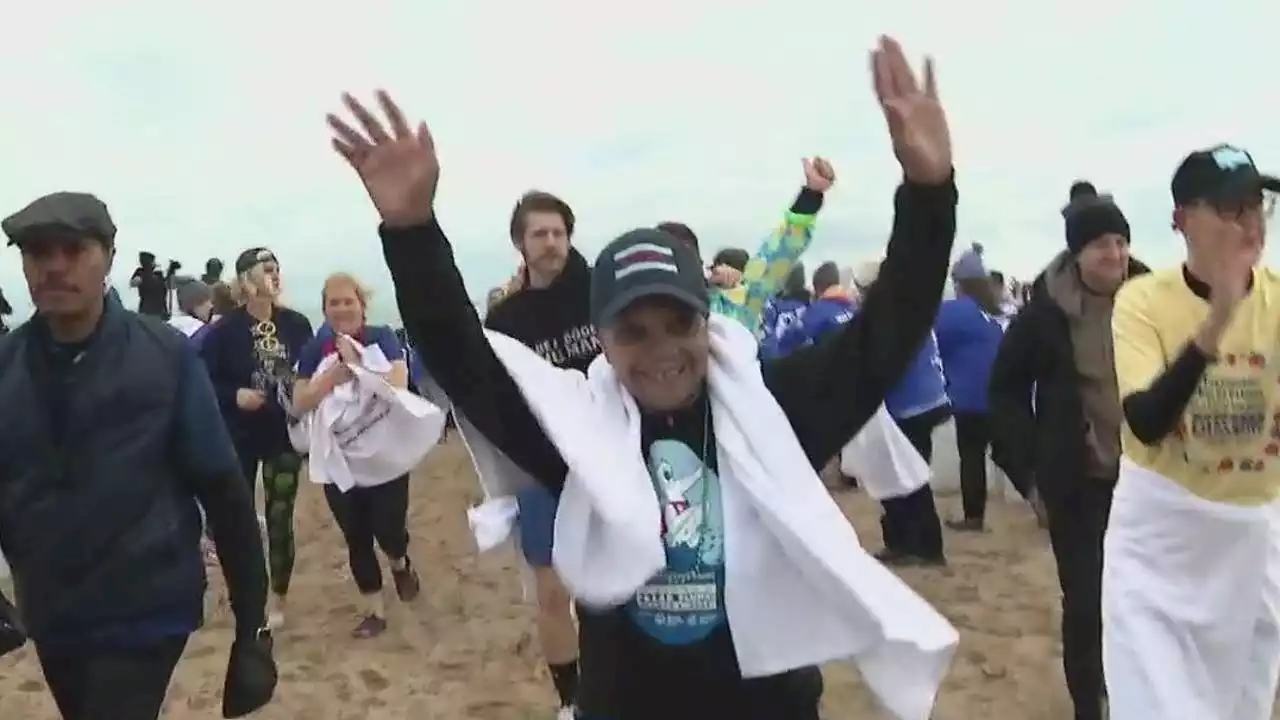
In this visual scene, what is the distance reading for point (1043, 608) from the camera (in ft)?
22.6

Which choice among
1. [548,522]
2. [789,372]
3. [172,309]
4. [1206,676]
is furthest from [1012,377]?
[172,309]

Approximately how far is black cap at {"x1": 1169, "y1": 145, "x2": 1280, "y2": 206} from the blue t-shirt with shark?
163 cm

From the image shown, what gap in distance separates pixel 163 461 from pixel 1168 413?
2305 mm

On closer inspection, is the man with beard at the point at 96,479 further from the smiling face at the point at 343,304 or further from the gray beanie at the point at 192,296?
the gray beanie at the point at 192,296

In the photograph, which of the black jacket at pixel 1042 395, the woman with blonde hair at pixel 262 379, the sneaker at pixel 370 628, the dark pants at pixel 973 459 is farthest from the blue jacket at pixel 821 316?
the black jacket at pixel 1042 395

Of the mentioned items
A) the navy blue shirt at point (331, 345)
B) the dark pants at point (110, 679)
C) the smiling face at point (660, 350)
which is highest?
the smiling face at point (660, 350)

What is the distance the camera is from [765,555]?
222 centimetres

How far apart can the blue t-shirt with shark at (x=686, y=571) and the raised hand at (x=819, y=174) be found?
1.83 metres

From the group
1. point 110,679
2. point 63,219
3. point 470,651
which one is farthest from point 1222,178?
point 470,651

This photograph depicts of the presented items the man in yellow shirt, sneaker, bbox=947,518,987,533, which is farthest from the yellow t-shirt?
sneaker, bbox=947,518,987,533

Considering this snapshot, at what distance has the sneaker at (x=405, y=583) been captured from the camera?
7266 millimetres

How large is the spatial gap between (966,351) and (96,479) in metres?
6.48

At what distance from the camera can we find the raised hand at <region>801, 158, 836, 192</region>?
395 centimetres

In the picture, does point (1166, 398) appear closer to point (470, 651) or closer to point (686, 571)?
point (686, 571)
